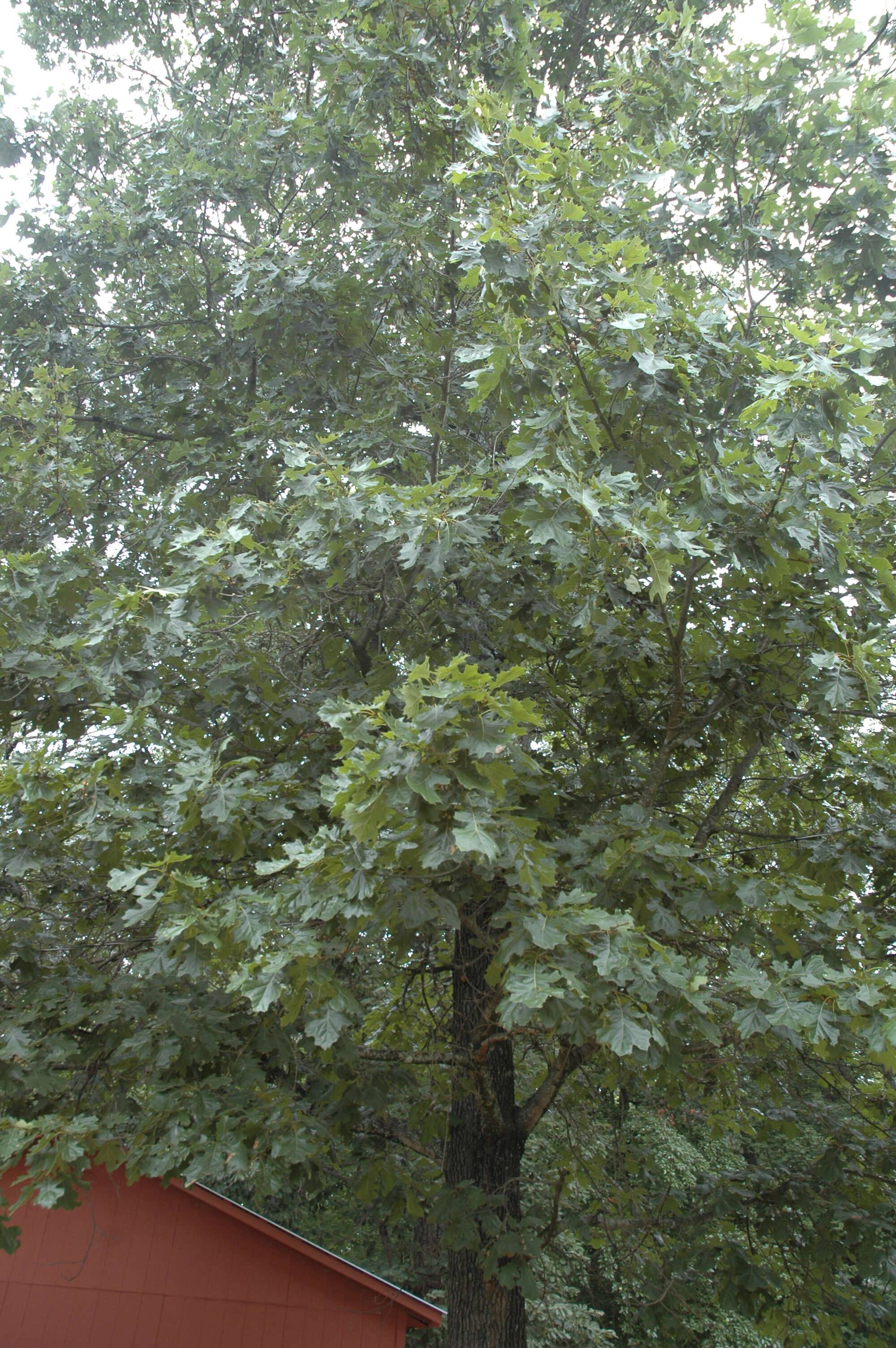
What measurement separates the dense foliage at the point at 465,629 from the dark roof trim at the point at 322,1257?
567 mm

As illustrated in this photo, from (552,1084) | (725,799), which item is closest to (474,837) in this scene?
(725,799)

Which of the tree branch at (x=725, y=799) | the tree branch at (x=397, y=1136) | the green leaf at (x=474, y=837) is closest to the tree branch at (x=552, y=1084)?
the tree branch at (x=397, y=1136)

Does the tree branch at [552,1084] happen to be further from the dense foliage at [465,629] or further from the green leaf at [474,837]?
the green leaf at [474,837]

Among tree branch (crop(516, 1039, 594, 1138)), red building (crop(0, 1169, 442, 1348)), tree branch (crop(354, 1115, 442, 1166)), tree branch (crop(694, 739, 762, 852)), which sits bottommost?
red building (crop(0, 1169, 442, 1348))

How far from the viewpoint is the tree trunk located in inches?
198

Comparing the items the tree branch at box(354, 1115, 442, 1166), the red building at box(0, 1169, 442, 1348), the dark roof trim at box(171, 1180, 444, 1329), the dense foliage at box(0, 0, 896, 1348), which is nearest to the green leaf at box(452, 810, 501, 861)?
the dense foliage at box(0, 0, 896, 1348)

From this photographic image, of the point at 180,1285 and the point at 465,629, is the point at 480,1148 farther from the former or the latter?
the point at 180,1285

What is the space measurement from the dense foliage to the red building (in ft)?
2.85

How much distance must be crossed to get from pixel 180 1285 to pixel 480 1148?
3.53 meters

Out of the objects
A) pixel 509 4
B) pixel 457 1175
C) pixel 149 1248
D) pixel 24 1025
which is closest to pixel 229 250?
pixel 509 4

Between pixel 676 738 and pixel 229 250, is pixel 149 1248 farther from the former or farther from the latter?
pixel 229 250

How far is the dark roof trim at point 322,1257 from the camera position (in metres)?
7.06

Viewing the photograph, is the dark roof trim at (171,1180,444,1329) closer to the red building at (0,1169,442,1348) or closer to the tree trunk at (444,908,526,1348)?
the red building at (0,1169,442,1348)

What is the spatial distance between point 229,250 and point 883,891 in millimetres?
6027
